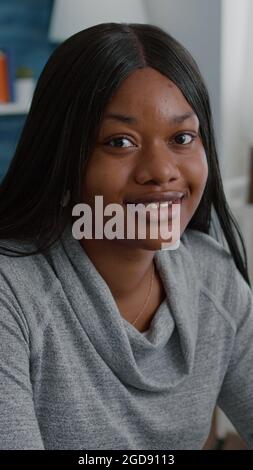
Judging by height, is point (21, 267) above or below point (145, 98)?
below

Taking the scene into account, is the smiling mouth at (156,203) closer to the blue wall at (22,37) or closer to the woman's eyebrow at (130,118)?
the woman's eyebrow at (130,118)

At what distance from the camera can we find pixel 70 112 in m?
0.74

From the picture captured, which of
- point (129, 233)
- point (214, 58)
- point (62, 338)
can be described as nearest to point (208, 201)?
point (129, 233)

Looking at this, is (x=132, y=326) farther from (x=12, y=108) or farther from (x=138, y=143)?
(x=12, y=108)

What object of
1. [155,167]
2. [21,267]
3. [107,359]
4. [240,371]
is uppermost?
[155,167]

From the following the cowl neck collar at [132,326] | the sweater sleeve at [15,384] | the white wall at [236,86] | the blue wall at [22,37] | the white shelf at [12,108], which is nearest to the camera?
the sweater sleeve at [15,384]

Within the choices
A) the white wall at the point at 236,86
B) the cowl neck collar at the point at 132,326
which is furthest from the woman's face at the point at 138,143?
the white wall at the point at 236,86

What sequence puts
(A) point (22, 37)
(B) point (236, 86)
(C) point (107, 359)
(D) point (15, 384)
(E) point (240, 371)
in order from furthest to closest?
(A) point (22, 37), (B) point (236, 86), (E) point (240, 371), (C) point (107, 359), (D) point (15, 384)

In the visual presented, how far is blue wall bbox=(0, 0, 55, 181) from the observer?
7.11 feet

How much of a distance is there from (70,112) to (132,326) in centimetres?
31

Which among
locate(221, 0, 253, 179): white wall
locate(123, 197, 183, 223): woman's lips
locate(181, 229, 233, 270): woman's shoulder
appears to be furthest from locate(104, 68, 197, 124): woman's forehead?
locate(221, 0, 253, 179): white wall

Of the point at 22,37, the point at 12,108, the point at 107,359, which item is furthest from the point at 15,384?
the point at 22,37

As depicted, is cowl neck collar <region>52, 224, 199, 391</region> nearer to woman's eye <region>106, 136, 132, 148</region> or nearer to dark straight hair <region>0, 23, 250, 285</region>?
dark straight hair <region>0, 23, 250, 285</region>

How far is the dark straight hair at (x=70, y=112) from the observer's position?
0.73 m
